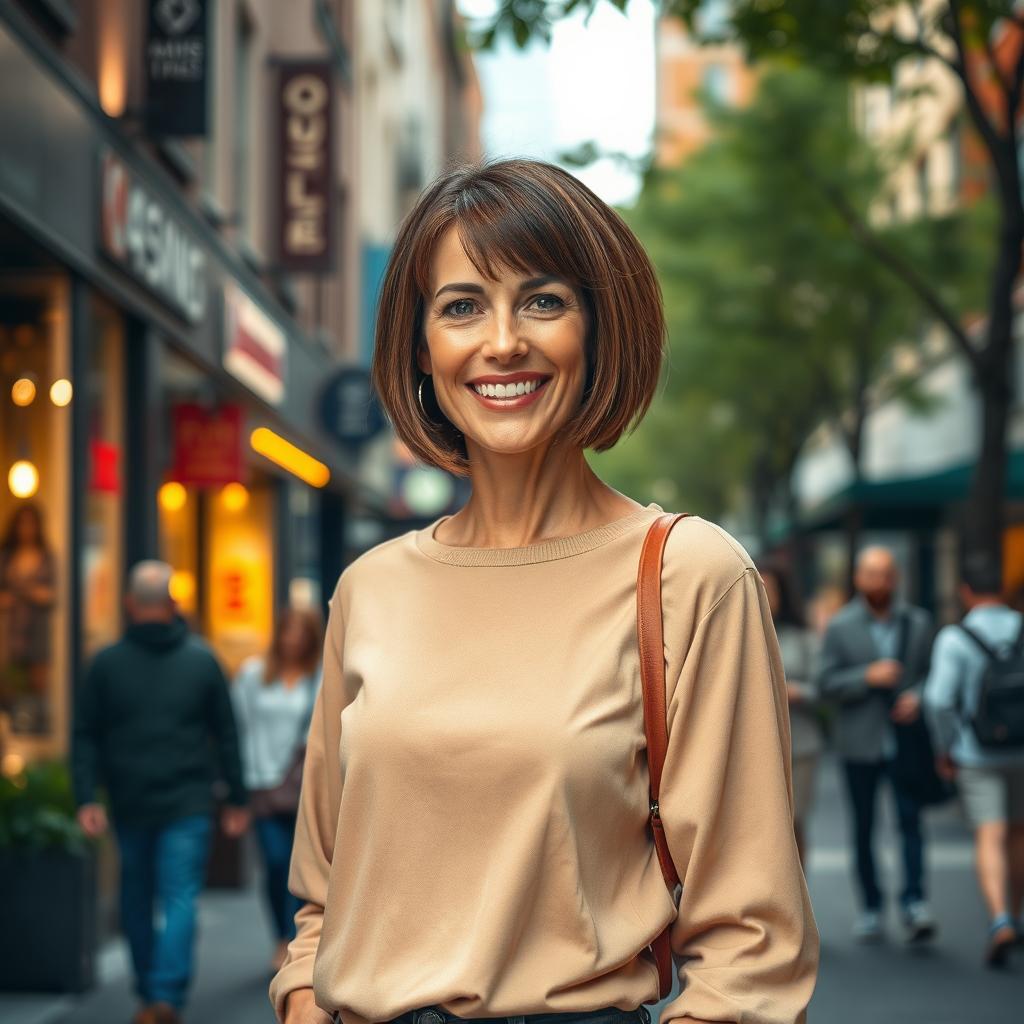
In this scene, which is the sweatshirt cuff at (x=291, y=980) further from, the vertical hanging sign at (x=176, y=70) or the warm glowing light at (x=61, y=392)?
the vertical hanging sign at (x=176, y=70)

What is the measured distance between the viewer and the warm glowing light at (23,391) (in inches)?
342

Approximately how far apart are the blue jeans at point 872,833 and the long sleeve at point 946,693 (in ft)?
2.27

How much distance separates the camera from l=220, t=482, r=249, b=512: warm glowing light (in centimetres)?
1455

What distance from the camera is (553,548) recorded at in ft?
7.24

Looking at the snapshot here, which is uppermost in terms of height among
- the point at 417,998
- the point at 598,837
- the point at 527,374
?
the point at 527,374

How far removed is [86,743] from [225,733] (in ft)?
2.00

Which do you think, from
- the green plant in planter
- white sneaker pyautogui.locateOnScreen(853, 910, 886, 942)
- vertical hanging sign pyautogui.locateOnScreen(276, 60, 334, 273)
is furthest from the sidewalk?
vertical hanging sign pyautogui.locateOnScreen(276, 60, 334, 273)

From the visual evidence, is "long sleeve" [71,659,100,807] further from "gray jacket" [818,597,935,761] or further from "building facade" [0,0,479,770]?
"gray jacket" [818,597,935,761]

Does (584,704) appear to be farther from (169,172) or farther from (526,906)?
(169,172)

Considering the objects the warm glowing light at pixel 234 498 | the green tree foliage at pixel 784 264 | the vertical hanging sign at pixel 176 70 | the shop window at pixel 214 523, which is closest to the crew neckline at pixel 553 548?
the vertical hanging sign at pixel 176 70

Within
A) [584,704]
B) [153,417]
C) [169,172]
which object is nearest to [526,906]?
[584,704]

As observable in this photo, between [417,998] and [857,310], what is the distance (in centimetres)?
2384

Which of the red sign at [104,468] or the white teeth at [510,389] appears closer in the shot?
the white teeth at [510,389]

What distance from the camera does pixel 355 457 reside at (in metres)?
20.8
